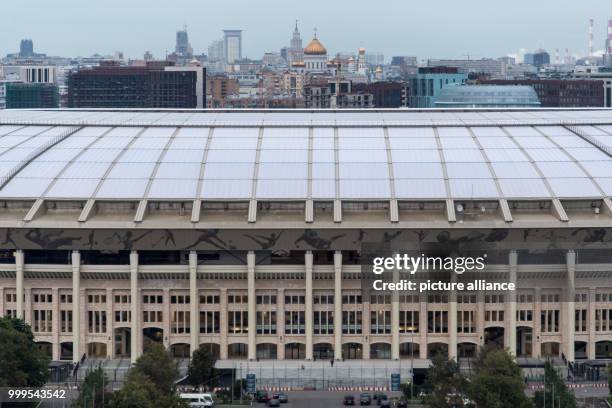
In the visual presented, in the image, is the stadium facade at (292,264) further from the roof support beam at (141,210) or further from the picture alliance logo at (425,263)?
the picture alliance logo at (425,263)

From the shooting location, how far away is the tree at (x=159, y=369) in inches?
2709

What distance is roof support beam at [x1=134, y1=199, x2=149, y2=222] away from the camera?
80.4 meters

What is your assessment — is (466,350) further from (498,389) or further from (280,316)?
(498,389)

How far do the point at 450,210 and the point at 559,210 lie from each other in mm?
5528

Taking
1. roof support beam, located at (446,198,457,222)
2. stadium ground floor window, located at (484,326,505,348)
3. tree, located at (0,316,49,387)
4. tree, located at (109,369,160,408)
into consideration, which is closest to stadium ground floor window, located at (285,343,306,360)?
stadium ground floor window, located at (484,326,505,348)

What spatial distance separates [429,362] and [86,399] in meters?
21.4

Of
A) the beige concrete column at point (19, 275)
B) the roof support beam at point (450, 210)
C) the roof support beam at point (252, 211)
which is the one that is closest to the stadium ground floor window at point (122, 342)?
the beige concrete column at point (19, 275)

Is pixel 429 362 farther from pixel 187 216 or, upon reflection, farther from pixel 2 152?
pixel 2 152

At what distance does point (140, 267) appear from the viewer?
80.9 meters

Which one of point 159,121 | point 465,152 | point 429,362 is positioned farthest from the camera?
point 159,121

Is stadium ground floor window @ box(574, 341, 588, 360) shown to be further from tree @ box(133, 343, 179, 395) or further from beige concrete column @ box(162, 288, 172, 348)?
tree @ box(133, 343, 179, 395)

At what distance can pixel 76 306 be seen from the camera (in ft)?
266

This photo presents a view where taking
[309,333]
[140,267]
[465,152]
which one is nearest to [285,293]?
[309,333]

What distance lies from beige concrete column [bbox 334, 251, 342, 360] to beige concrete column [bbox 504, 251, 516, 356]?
8.49 meters
